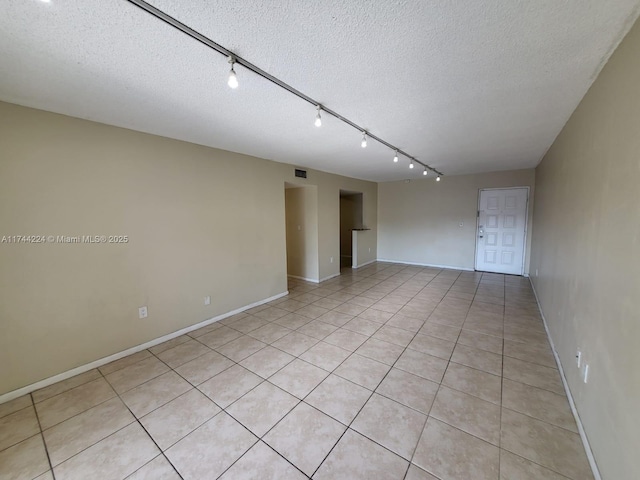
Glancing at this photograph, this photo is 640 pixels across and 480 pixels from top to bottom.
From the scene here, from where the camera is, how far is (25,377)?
2074 mm

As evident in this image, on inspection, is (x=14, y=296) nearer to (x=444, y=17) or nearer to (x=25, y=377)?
(x=25, y=377)

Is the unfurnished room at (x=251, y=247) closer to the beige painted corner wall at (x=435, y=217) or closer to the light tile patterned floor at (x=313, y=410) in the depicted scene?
the light tile patterned floor at (x=313, y=410)

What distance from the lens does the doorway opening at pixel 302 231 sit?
514 cm

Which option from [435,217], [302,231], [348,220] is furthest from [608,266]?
[348,220]

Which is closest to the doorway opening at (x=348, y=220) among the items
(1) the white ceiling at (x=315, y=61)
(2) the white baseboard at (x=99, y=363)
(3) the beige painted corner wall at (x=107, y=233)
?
(3) the beige painted corner wall at (x=107, y=233)

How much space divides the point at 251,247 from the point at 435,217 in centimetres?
486

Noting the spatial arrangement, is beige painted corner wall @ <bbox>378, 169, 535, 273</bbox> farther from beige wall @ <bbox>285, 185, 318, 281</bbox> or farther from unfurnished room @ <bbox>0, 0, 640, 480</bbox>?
beige wall @ <bbox>285, 185, 318, 281</bbox>

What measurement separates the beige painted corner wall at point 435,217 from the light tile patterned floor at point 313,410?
3.29 m

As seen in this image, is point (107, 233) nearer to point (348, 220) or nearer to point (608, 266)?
point (608, 266)

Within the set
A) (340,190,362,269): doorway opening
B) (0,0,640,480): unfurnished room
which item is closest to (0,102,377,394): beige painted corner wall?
(0,0,640,480): unfurnished room

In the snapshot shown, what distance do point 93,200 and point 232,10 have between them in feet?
7.41

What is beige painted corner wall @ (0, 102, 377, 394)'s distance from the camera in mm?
2016

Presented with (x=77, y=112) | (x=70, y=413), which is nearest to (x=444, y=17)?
(x=77, y=112)

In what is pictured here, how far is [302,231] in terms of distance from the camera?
539 centimetres
